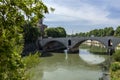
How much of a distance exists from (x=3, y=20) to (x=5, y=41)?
10.0 inches

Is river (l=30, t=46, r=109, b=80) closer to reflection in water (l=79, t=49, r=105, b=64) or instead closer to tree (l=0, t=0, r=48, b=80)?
reflection in water (l=79, t=49, r=105, b=64)

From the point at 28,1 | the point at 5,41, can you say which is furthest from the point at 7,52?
the point at 28,1

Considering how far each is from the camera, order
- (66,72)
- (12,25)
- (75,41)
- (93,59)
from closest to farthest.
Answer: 1. (12,25)
2. (66,72)
3. (93,59)
4. (75,41)

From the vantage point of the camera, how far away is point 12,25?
323 cm

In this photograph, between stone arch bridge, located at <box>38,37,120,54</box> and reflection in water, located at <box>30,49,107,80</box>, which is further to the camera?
stone arch bridge, located at <box>38,37,120,54</box>

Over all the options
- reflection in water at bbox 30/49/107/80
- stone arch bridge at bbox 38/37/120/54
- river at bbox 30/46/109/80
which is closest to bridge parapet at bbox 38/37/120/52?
stone arch bridge at bbox 38/37/120/54

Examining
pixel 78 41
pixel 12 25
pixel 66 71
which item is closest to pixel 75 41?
pixel 78 41

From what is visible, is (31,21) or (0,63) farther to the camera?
(31,21)

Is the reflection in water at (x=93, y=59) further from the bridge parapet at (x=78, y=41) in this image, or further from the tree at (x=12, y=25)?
the tree at (x=12, y=25)

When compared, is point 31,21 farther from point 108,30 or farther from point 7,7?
point 108,30

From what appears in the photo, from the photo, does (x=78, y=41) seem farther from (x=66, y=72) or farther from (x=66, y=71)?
(x=66, y=72)

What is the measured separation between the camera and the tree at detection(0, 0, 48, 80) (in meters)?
3.11

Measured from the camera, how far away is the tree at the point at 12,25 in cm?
311

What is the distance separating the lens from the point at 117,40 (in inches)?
1649
